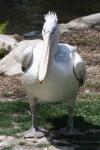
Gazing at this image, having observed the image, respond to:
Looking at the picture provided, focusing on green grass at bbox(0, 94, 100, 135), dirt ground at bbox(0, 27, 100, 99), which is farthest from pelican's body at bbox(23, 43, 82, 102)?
dirt ground at bbox(0, 27, 100, 99)

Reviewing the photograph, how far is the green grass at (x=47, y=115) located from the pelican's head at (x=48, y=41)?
3.80 feet

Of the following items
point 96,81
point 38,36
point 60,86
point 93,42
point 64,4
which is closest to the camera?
point 60,86

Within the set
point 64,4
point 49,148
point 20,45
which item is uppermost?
point 64,4

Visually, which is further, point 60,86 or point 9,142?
point 9,142

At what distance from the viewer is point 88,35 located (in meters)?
12.3

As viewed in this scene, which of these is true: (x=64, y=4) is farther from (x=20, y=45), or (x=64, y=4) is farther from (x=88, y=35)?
(x=20, y=45)

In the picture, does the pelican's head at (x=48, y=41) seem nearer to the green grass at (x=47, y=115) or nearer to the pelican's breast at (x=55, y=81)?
the pelican's breast at (x=55, y=81)

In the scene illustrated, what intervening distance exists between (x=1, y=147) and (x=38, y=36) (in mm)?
7819

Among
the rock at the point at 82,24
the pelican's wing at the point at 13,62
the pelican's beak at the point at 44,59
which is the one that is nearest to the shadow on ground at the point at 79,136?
the pelican's beak at the point at 44,59

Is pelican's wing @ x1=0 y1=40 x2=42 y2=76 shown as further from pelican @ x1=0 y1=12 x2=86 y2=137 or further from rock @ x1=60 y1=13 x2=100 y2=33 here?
pelican @ x1=0 y1=12 x2=86 y2=137

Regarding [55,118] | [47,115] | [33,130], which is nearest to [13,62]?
[47,115]

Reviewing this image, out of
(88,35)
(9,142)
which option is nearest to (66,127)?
(9,142)

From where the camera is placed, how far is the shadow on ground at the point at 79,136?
603 centimetres

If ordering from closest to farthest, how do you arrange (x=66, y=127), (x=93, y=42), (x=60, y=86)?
(x=60, y=86), (x=66, y=127), (x=93, y=42)
